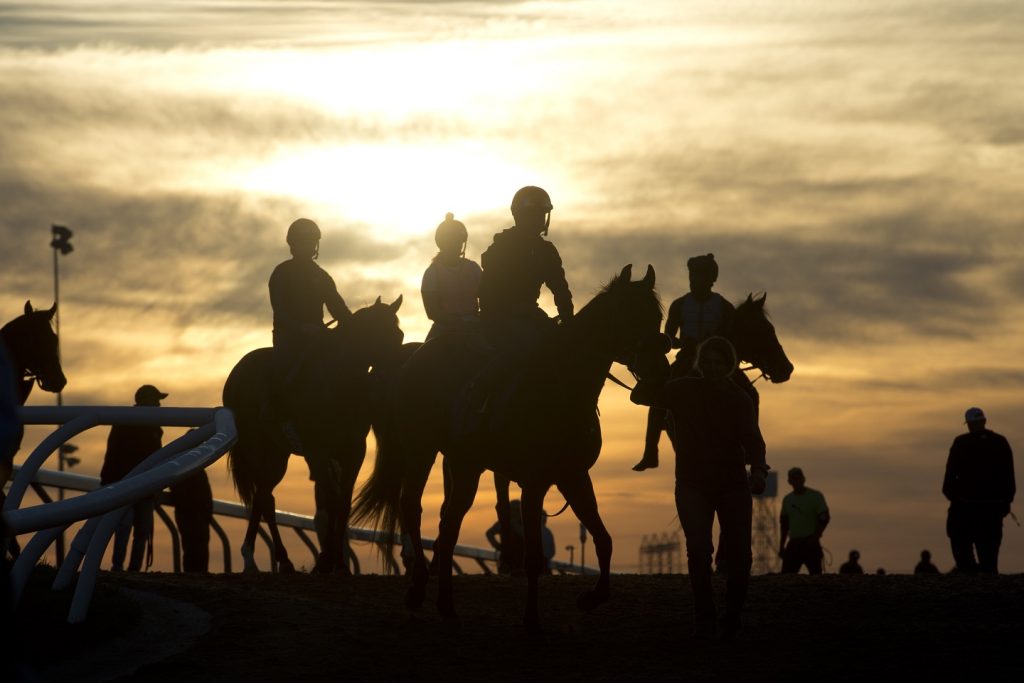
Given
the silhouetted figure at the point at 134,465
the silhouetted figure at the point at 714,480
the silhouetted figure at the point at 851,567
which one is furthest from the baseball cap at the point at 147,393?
the silhouetted figure at the point at 851,567

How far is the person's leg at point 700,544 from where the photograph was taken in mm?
11125

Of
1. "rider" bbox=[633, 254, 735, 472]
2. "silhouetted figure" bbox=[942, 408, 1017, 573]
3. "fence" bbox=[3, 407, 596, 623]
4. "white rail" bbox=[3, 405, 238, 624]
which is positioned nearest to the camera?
"fence" bbox=[3, 407, 596, 623]

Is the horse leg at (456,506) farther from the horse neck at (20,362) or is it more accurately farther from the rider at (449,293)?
the horse neck at (20,362)

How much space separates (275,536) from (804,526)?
19.8 feet

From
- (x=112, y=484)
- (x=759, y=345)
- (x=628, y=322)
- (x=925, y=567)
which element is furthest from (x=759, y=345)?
(x=925, y=567)

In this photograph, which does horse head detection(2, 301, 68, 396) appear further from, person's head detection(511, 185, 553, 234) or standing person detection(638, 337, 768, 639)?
standing person detection(638, 337, 768, 639)

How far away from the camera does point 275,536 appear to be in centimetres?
1659

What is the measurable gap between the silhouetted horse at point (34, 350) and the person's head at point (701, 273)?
620 cm

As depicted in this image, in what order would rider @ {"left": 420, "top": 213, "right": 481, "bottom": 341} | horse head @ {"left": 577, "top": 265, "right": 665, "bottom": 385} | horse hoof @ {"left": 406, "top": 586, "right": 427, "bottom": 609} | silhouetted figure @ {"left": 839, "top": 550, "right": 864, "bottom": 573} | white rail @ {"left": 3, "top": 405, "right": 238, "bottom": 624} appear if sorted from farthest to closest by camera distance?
silhouetted figure @ {"left": 839, "top": 550, "right": 864, "bottom": 573}, rider @ {"left": 420, "top": 213, "right": 481, "bottom": 341}, horse hoof @ {"left": 406, "top": 586, "right": 427, "bottom": 609}, horse head @ {"left": 577, "top": 265, "right": 665, "bottom": 385}, white rail @ {"left": 3, "top": 405, "right": 238, "bottom": 624}

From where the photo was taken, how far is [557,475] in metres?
11.9

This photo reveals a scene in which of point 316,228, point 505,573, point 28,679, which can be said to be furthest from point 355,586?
point 28,679

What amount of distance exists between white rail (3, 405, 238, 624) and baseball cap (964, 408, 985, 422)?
9.46 m

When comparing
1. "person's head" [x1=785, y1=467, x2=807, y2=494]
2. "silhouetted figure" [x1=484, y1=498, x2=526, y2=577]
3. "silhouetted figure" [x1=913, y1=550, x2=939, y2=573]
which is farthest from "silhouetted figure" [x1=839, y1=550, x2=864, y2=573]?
"silhouetted figure" [x1=484, y1=498, x2=526, y2=577]

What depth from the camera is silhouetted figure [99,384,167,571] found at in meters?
17.0
